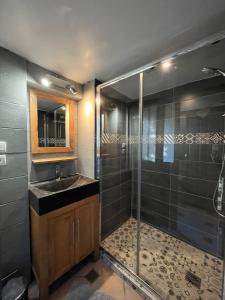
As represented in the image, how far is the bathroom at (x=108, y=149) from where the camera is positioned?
1036 mm

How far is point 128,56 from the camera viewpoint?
52.9 inches

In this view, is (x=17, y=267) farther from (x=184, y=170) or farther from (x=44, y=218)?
(x=184, y=170)

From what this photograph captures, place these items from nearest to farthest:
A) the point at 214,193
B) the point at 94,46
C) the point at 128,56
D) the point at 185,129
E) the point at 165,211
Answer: the point at 94,46 < the point at 128,56 < the point at 214,193 < the point at 185,129 < the point at 165,211

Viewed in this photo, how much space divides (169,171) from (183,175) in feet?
0.65

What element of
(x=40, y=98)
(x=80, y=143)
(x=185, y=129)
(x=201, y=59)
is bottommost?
(x=80, y=143)

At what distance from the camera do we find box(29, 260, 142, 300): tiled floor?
1.30 metres

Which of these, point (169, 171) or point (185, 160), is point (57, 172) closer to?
point (169, 171)

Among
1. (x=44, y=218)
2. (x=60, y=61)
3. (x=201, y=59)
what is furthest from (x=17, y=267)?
(x=201, y=59)

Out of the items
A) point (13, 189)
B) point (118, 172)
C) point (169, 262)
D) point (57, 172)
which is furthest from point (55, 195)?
Result: point (169, 262)

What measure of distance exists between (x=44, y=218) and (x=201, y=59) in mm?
2091

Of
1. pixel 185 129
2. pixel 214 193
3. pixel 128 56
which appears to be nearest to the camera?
pixel 128 56

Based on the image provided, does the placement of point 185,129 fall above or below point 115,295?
above

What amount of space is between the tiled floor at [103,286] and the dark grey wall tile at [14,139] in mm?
1376

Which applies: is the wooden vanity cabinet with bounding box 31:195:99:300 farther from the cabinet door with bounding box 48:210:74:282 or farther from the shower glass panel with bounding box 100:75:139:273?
the shower glass panel with bounding box 100:75:139:273
